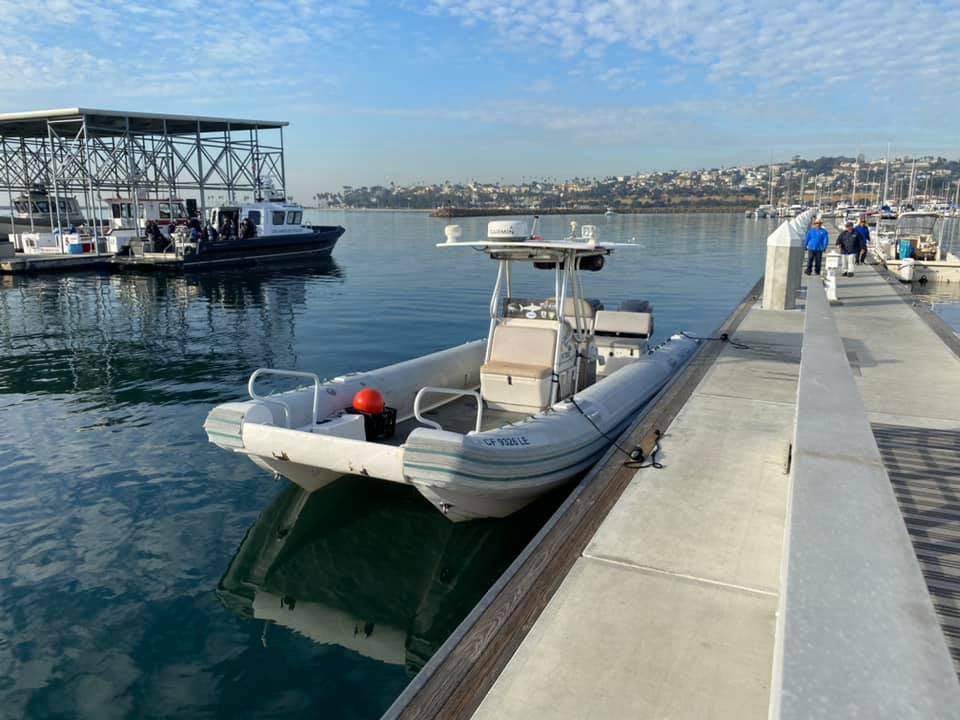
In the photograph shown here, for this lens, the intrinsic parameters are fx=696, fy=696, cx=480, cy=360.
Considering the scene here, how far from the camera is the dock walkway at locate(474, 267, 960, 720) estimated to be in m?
2.99

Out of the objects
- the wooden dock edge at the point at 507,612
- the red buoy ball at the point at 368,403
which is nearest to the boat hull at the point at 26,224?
the red buoy ball at the point at 368,403

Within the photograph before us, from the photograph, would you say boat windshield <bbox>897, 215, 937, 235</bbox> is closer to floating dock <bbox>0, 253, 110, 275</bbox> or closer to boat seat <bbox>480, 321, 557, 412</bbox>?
boat seat <bbox>480, 321, 557, 412</bbox>

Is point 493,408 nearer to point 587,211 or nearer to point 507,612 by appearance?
point 507,612

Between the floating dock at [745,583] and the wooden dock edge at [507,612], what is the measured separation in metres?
0.01

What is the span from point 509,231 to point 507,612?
4729 mm

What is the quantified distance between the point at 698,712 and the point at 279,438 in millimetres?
3997

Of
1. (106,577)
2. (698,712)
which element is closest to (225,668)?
(106,577)

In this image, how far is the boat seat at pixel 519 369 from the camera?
7578 mm

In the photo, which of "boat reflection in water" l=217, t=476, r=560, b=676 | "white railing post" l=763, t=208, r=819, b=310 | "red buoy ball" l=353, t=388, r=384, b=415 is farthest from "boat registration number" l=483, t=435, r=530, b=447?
"white railing post" l=763, t=208, r=819, b=310

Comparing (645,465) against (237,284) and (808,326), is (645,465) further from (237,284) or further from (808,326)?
(237,284)

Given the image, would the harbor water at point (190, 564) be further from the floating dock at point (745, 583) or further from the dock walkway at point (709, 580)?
the dock walkway at point (709, 580)

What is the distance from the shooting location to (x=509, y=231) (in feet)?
24.9

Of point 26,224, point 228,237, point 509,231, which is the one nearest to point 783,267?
point 509,231

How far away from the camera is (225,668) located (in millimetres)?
4648
